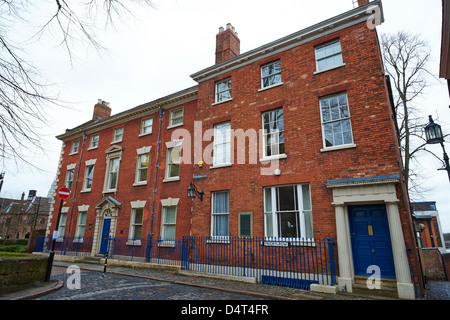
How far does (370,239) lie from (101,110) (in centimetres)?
2469

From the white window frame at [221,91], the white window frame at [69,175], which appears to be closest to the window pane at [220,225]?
the white window frame at [221,91]

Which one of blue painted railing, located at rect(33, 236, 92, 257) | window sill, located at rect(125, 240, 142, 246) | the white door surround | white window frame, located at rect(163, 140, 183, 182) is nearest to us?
the white door surround

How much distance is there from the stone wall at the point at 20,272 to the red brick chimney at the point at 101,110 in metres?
18.8

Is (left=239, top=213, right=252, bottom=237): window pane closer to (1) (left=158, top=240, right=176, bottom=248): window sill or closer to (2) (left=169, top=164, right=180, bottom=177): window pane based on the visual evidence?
(1) (left=158, top=240, right=176, bottom=248): window sill

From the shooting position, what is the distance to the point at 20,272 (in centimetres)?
689

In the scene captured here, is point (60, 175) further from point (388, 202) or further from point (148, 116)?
point (388, 202)

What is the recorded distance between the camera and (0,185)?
66.2 ft

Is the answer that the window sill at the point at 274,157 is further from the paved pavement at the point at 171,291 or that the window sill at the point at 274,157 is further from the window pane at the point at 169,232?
the window pane at the point at 169,232

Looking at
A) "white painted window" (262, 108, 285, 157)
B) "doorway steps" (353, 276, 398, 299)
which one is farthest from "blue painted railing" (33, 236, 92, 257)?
"doorway steps" (353, 276, 398, 299)

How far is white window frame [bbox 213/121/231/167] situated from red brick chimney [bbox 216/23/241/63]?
4.67m

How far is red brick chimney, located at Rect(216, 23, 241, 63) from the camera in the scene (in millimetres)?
15062

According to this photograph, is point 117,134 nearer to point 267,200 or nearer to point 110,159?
point 110,159

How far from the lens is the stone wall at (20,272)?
6.38m

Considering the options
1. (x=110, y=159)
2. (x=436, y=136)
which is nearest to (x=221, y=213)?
(x=436, y=136)
